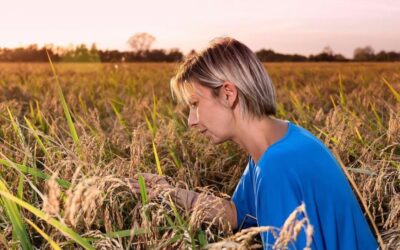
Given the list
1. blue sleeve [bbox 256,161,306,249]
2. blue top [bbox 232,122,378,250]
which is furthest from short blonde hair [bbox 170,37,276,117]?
blue sleeve [bbox 256,161,306,249]

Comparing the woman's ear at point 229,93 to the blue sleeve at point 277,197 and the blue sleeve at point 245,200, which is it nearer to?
the blue sleeve at point 277,197

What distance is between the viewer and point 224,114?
1.93 metres

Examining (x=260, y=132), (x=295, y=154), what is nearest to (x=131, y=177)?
(x=260, y=132)

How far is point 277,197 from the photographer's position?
1.65m

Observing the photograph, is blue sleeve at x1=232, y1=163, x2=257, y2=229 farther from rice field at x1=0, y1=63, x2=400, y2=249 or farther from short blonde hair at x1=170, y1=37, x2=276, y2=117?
short blonde hair at x1=170, y1=37, x2=276, y2=117

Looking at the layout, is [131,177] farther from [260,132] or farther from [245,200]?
Answer: [260,132]

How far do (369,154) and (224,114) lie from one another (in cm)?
104

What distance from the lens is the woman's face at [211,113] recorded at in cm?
191

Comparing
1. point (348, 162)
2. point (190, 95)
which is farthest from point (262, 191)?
point (348, 162)

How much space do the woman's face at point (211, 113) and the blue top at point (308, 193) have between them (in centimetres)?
20

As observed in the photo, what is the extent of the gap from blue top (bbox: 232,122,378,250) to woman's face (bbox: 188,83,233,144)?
0.67 ft

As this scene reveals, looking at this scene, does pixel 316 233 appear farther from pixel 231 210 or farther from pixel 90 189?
pixel 90 189

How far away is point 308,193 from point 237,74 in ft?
1.52

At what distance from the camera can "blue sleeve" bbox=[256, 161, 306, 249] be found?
1.64 metres
